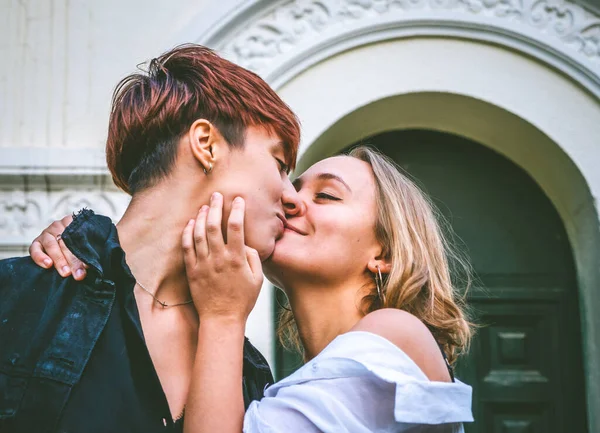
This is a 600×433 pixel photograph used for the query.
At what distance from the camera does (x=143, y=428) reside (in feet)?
4.64

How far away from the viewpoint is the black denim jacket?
133 centimetres

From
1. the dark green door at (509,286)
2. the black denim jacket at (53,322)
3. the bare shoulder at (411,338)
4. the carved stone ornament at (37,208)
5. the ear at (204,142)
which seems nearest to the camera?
the black denim jacket at (53,322)

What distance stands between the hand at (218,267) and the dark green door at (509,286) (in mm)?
1718

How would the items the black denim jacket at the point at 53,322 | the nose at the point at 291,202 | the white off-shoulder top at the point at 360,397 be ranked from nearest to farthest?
the black denim jacket at the point at 53,322 → the white off-shoulder top at the point at 360,397 → the nose at the point at 291,202

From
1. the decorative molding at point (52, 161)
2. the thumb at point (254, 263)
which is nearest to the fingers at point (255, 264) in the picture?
the thumb at point (254, 263)

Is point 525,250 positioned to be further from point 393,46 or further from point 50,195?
point 50,195

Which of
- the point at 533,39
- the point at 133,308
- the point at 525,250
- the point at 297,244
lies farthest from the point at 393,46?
the point at 133,308

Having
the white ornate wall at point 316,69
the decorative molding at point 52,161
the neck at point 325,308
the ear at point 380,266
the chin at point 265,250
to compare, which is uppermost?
the white ornate wall at point 316,69

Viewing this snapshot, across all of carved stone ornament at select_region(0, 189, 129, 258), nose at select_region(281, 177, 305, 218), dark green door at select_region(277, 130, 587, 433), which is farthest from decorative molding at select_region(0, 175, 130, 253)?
nose at select_region(281, 177, 305, 218)

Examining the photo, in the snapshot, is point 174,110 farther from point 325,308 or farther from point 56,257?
point 325,308

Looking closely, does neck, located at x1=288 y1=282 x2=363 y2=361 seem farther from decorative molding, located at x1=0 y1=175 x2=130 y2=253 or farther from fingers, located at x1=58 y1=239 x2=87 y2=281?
decorative molding, located at x1=0 y1=175 x2=130 y2=253

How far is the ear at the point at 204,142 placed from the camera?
5.56 ft

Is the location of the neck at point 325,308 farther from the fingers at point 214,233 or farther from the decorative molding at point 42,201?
the decorative molding at point 42,201

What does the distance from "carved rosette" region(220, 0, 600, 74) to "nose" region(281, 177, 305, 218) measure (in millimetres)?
1268
